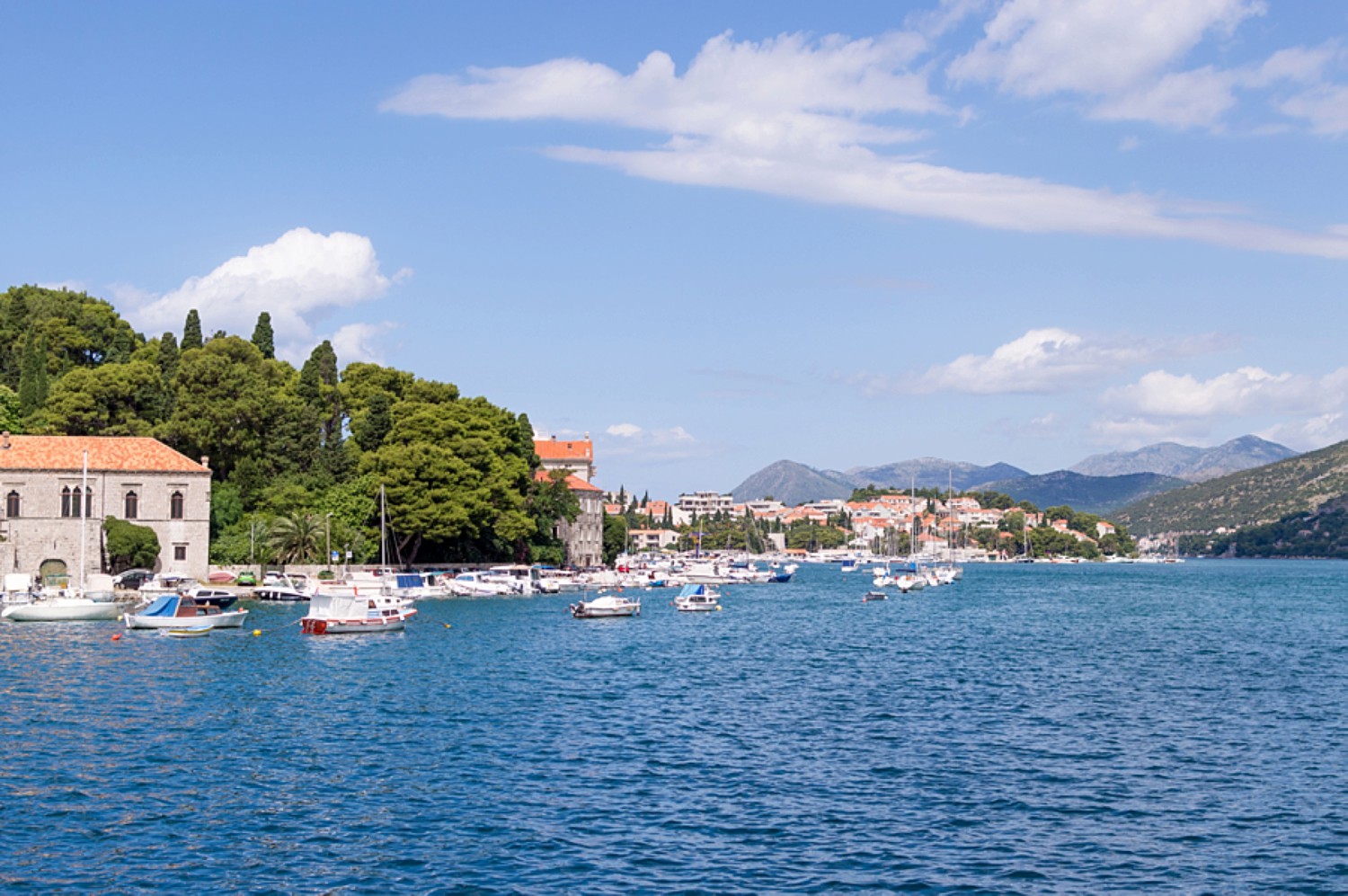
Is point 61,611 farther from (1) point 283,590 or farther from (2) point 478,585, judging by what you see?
(2) point 478,585

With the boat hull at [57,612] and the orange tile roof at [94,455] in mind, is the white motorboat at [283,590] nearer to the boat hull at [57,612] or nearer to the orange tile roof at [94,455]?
the orange tile roof at [94,455]

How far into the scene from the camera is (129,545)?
75.1m

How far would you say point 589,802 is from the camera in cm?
2384

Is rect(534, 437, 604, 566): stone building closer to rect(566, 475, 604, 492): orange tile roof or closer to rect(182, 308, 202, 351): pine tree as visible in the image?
rect(566, 475, 604, 492): orange tile roof

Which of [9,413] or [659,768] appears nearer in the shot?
[659,768]

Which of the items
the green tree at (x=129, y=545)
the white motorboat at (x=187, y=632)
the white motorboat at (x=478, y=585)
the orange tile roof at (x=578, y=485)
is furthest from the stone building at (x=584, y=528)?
the white motorboat at (x=187, y=632)

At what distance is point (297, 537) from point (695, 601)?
88.5ft

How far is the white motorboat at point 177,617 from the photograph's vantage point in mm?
55531

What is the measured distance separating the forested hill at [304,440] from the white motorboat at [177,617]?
87.2ft

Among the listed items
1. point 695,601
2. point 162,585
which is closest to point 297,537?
point 162,585

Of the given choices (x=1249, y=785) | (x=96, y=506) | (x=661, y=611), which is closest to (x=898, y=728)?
(x=1249, y=785)

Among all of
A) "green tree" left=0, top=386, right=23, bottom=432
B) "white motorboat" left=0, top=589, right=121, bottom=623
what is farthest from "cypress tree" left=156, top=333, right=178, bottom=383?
"white motorboat" left=0, top=589, right=121, bottom=623

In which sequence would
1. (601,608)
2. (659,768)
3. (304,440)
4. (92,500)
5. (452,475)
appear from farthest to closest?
1. (304,440)
2. (452,475)
3. (92,500)
4. (601,608)
5. (659,768)

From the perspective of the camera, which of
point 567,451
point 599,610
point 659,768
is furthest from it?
point 567,451
